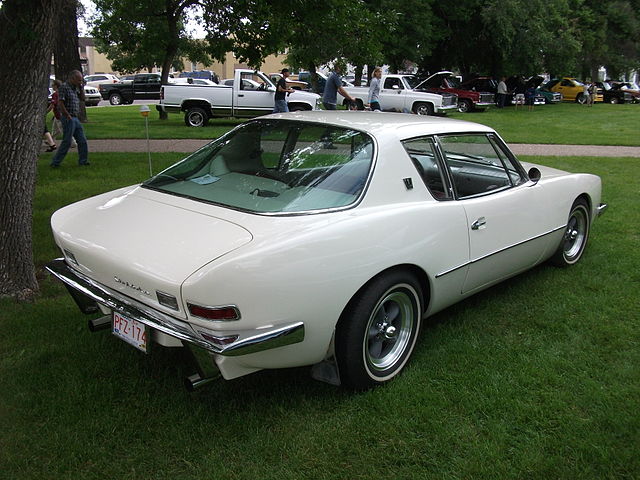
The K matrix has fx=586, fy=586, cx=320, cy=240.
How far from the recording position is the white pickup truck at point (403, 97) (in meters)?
20.8

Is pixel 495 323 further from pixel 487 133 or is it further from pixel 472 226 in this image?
Answer: pixel 487 133

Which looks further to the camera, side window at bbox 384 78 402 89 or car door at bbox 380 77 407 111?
side window at bbox 384 78 402 89

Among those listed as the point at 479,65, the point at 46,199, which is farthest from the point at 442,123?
the point at 479,65

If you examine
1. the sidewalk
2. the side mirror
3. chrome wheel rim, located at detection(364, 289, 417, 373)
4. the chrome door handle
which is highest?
→ the side mirror

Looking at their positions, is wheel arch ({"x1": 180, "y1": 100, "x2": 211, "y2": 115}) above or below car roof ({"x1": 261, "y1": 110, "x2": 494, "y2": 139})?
below

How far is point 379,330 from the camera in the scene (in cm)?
316

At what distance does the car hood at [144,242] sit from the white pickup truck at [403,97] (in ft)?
59.2

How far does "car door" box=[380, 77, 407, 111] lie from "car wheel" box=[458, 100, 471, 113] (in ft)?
16.2

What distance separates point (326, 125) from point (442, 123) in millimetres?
847

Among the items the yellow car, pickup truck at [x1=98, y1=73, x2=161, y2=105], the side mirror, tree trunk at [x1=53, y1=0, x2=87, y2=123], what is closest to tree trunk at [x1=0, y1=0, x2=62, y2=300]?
the side mirror

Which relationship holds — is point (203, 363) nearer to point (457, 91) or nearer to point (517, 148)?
point (517, 148)

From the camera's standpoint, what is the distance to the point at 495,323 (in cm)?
398

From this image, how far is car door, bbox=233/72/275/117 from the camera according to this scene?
17.5 m

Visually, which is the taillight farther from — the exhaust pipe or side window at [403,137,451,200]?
side window at [403,137,451,200]
